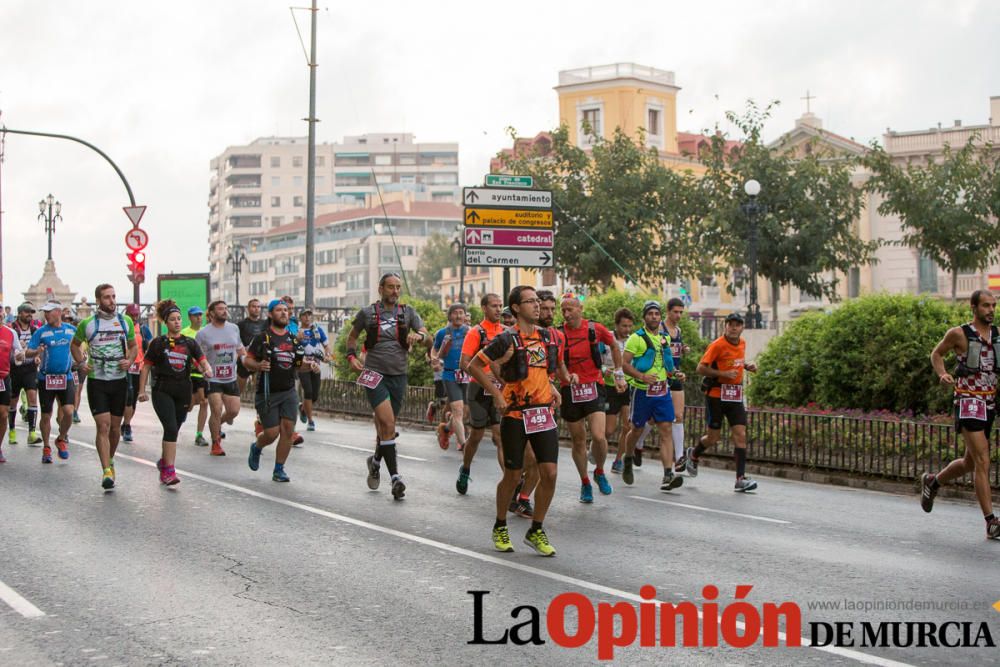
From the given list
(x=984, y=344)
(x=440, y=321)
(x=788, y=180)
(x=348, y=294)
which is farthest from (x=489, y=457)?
(x=348, y=294)

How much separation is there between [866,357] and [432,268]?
101m

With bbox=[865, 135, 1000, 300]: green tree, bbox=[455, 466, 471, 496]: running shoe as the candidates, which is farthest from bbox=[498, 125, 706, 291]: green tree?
bbox=[455, 466, 471, 496]: running shoe

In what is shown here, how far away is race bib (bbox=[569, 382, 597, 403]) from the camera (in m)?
13.1

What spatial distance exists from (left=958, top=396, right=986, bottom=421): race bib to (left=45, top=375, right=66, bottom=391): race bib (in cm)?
1117

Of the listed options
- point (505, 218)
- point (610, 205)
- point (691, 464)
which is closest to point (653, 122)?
point (610, 205)

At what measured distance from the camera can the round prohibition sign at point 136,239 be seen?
30.6 metres

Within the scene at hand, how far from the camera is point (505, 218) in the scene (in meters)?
22.0

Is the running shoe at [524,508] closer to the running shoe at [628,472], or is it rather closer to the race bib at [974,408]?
the running shoe at [628,472]

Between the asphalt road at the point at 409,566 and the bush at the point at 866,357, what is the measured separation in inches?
158

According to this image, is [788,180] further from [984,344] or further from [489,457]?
[984,344]

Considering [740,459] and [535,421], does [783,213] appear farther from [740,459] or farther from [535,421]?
[535,421]

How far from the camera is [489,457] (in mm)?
18844

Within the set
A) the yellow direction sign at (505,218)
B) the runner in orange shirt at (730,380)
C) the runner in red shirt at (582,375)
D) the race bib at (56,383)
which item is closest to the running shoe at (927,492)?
the runner in orange shirt at (730,380)

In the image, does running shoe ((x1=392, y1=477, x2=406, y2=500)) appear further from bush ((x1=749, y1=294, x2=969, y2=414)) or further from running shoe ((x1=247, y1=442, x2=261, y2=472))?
bush ((x1=749, y1=294, x2=969, y2=414))
